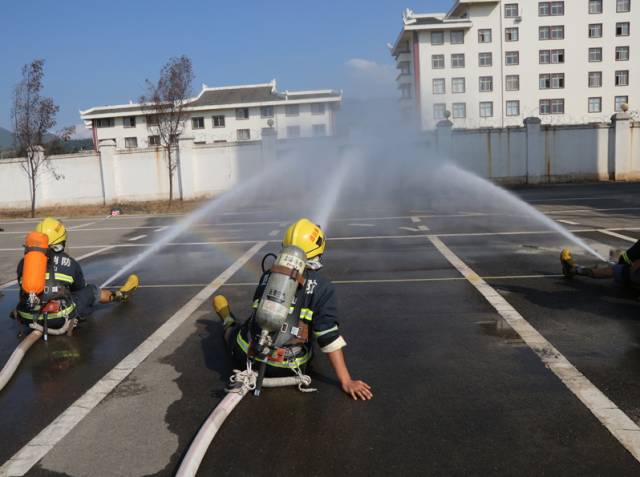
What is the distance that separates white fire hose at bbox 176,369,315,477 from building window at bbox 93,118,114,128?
2641 inches

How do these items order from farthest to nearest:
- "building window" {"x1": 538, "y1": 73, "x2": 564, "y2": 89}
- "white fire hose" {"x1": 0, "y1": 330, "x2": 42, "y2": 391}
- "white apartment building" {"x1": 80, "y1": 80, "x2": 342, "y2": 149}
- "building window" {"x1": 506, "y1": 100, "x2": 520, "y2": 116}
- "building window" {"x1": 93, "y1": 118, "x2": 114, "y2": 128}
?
1. "building window" {"x1": 93, "y1": 118, "x2": 114, "y2": 128}
2. "building window" {"x1": 506, "y1": 100, "x2": 520, "y2": 116}
3. "building window" {"x1": 538, "y1": 73, "x2": 564, "y2": 89}
4. "white apartment building" {"x1": 80, "y1": 80, "x2": 342, "y2": 149}
5. "white fire hose" {"x1": 0, "y1": 330, "x2": 42, "y2": 391}

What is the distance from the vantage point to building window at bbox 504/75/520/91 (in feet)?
212

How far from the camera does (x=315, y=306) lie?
4707 millimetres

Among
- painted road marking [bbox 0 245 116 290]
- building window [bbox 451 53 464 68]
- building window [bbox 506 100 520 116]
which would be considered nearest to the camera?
painted road marking [bbox 0 245 116 290]

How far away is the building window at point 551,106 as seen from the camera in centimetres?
6525

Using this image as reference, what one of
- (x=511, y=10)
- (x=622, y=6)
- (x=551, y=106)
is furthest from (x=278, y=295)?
(x=622, y=6)

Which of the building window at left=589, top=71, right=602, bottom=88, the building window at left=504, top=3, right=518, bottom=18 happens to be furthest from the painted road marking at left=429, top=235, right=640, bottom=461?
the building window at left=589, top=71, right=602, bottom=88

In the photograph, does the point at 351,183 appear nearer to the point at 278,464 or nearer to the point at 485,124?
the point at 278,464

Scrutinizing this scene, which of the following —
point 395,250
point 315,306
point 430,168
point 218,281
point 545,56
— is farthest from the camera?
point 545,56

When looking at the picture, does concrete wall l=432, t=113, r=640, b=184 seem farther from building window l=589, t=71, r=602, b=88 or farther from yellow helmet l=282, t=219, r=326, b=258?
building window l=589, t=71, r=602, b=88

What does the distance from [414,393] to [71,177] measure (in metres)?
28.8

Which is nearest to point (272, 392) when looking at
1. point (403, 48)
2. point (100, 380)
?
point (100, 380)

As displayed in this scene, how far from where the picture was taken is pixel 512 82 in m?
64.8

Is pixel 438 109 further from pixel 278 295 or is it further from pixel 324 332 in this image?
pixel 278 295
